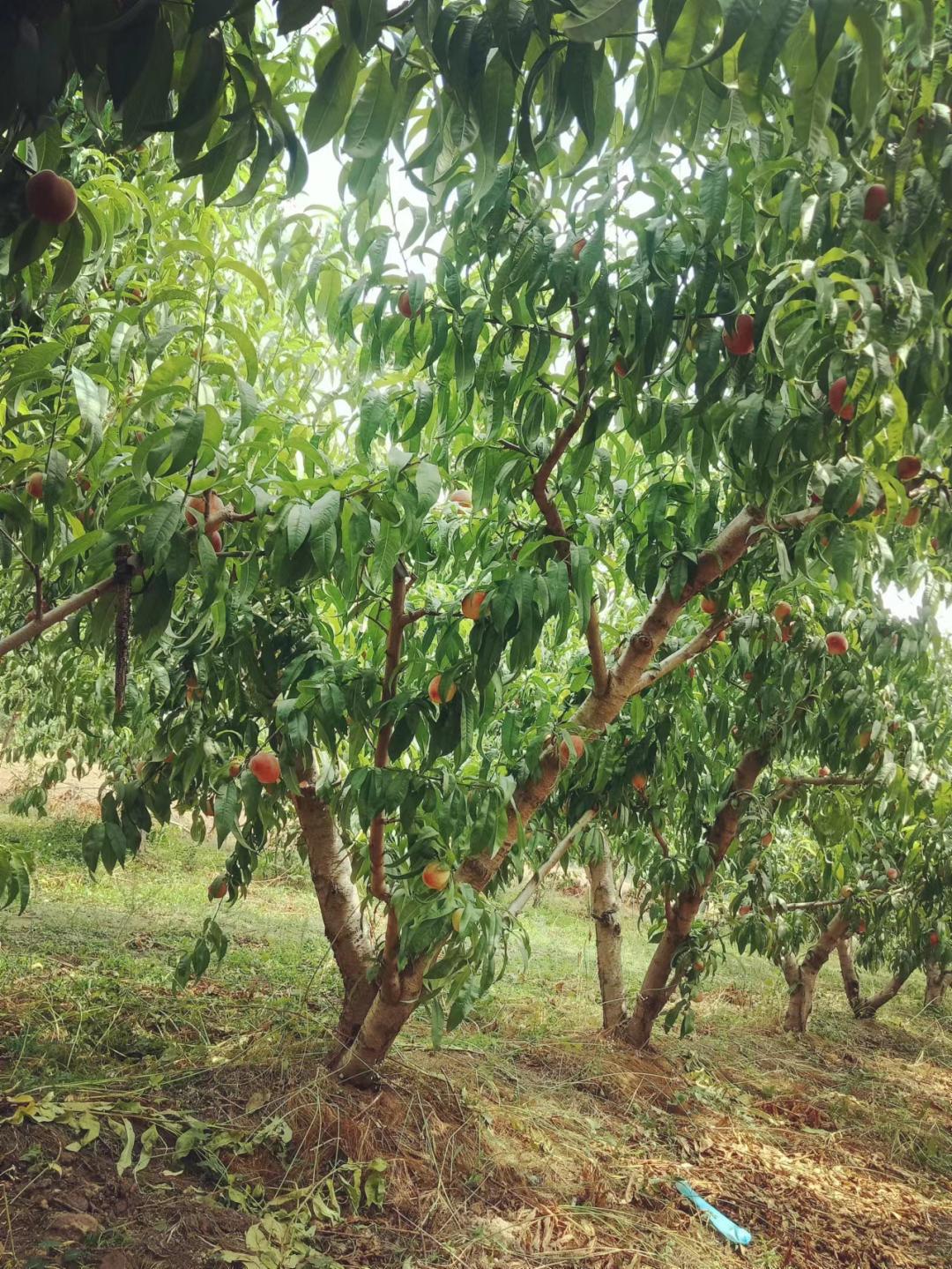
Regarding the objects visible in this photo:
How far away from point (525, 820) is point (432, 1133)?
1.02 meters

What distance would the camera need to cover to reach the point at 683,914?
412cm

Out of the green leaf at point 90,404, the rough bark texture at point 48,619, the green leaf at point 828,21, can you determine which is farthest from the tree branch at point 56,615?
the green leaf at point 828,21

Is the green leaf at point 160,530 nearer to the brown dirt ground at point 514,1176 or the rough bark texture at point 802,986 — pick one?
the brown dirt ground at point 514,1176

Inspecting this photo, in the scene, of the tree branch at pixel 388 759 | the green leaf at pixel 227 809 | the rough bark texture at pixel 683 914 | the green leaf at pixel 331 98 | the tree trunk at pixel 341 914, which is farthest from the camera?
the rough bark texture at pixel 683 914

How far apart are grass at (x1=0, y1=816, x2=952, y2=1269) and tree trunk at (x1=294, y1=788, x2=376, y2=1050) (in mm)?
150

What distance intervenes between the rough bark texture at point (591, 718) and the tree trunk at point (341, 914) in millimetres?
116

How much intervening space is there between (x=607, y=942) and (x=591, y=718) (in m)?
2.53

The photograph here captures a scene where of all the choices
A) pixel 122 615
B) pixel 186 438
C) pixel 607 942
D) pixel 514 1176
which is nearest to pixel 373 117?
pixel 186 438

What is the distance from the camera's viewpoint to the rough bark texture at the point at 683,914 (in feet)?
12.7

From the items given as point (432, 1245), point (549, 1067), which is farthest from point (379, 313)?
point (549, 1067)

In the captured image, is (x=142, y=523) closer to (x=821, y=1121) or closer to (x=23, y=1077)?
(x=23, y=1077)

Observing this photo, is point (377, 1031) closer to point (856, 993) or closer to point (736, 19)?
point (736, 19)

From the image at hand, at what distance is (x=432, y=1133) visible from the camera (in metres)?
2.62

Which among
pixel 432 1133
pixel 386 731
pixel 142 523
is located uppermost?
pixel 142 523
